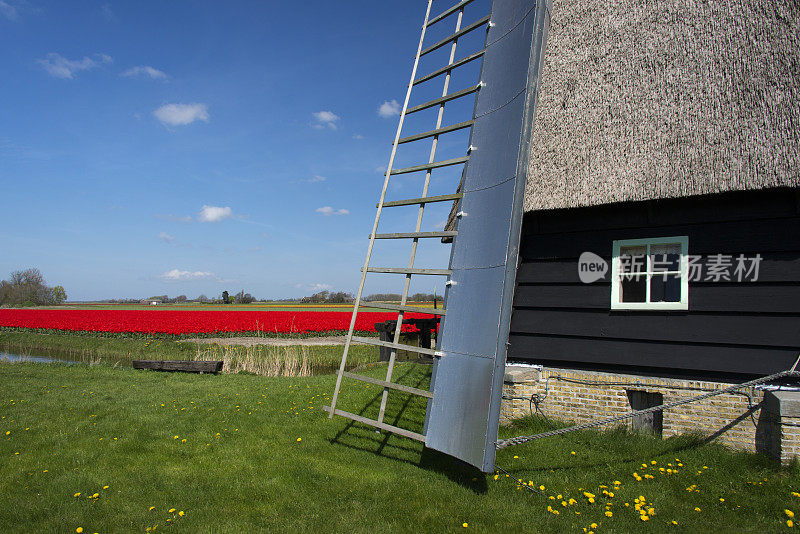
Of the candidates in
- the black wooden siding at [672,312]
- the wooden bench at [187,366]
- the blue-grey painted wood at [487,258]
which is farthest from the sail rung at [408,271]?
the wooden bench at [187,366]

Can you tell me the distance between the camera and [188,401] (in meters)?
6.94

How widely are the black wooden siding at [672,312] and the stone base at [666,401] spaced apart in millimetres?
161

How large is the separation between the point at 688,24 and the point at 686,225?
253 cm

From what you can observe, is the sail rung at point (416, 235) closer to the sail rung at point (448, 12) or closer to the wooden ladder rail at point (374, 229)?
the wooden ladder rail at point (374, 229)

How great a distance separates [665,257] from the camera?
5.27 metres

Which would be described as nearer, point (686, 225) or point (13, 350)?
point (686, 225)

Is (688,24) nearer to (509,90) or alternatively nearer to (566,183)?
(566,183)

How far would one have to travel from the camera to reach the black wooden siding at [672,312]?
467 cm

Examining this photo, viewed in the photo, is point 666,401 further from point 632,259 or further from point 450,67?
point 450,67

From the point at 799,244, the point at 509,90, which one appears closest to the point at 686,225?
the point at 799,244

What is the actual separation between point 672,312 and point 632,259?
0.76 m

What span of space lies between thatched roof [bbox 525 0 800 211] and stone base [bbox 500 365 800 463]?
2.13 metres

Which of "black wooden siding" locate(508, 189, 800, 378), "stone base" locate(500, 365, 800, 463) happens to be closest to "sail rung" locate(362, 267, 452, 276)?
"stone base" locate(500, 365, 800, 463)

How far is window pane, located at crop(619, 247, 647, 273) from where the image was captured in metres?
5.43
